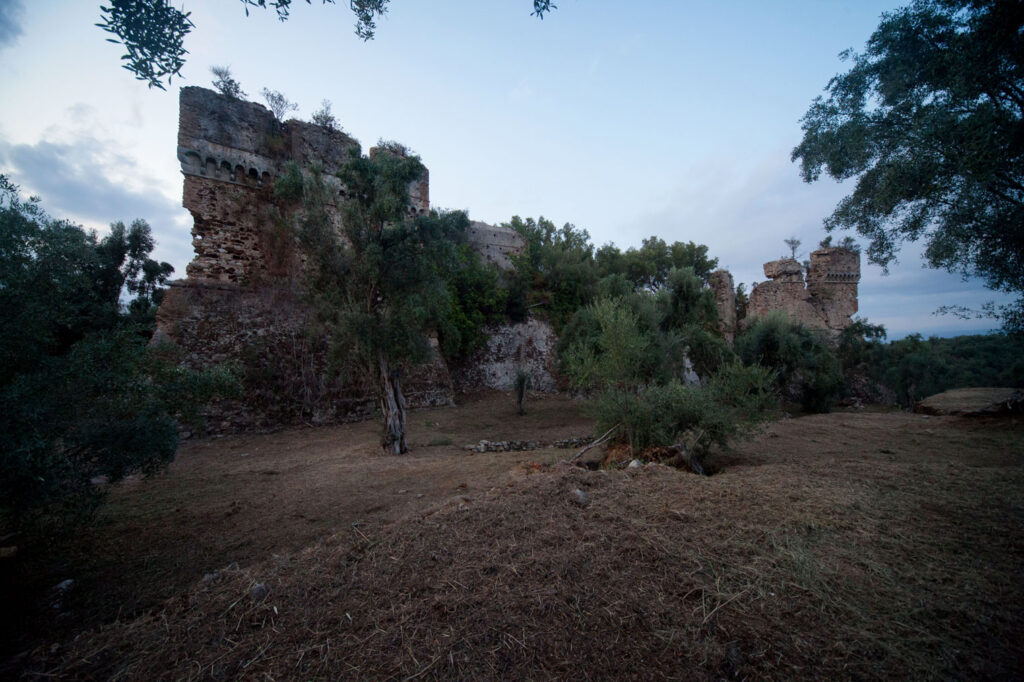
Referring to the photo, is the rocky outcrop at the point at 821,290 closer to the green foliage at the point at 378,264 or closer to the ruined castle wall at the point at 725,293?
the ruined castle wall at the point at 725,293

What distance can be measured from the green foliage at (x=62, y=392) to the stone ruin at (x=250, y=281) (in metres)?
7.13

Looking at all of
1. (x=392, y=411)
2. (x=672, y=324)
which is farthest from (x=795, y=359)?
(x=392, y=411)

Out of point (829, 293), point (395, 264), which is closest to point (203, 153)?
point (395, 264)

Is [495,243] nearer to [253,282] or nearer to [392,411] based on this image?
[253,282]

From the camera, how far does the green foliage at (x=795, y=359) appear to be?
1454 centimetres

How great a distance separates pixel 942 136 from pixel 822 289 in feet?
68.2

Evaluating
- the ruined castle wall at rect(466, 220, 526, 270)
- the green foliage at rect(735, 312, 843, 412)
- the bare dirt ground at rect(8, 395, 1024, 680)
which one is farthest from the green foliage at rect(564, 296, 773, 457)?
the ruined castle wall at rect(466, 220, 526, 270)

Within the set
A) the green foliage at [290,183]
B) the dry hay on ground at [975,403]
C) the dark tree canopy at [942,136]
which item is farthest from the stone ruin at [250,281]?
the dry hay on ground at [975,403]

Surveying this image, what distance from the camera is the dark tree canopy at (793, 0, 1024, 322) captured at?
500 centimetres

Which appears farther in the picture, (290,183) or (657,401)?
(290,183)

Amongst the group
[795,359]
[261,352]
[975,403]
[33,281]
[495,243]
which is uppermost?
[495,243]

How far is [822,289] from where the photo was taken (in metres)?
22.7

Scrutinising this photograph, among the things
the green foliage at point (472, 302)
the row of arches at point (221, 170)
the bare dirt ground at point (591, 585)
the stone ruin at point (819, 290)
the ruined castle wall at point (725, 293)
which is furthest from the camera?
the ruined castle wall at point (725, 293)

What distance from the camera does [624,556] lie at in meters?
2.54
